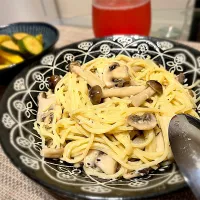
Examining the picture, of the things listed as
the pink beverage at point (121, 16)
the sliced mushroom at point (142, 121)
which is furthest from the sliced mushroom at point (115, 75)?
the pink beverage at point (121, 16)

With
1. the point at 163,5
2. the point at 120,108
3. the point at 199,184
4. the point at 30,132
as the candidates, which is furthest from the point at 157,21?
the point at 199,184

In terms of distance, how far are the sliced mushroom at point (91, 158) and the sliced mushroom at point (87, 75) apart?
26 cm

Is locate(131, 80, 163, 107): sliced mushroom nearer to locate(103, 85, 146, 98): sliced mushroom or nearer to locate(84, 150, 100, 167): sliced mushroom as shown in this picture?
locate(103, 85, 146, 98): sliced mushroom

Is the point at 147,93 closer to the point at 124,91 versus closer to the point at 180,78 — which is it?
the point at 124,91

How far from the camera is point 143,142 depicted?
0.88 metres

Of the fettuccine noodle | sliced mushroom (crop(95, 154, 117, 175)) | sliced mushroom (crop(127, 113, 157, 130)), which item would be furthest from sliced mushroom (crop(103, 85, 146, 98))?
sliced mushroom (crop(95, 154, 117, 175))

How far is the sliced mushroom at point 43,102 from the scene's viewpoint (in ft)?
3.29

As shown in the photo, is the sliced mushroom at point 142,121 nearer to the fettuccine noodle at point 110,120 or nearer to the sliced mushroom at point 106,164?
the fettuccine noodle at point 110,120

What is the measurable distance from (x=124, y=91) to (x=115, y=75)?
0.08m

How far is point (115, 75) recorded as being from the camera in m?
1.04

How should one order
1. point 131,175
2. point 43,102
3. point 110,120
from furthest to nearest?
point 43,102
point 110,120
point 131,175

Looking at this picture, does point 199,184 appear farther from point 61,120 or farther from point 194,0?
point 194,0

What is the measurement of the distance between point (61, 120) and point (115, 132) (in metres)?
0.19

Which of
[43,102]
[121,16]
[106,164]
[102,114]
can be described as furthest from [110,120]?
[121,16]
